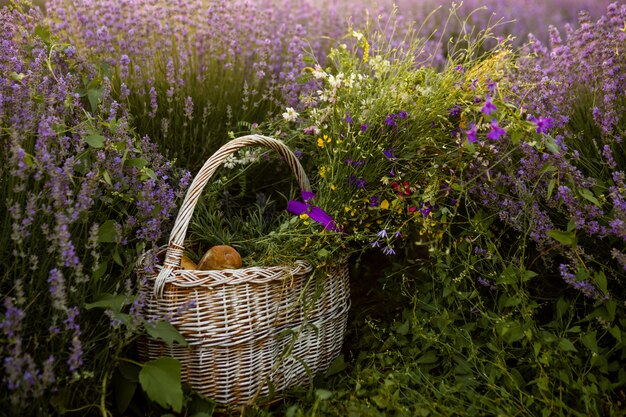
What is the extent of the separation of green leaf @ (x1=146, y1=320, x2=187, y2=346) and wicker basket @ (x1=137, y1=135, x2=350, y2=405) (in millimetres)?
38

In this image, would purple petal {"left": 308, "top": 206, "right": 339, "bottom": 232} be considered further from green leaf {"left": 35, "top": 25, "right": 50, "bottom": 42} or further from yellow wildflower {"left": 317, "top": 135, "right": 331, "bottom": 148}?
green leaf {"left": 35, "top": 25, "right": 50, "bottom": 42}

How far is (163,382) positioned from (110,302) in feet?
0.76

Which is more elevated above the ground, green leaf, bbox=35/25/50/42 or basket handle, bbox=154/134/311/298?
green leaf, bbox=35/25/50/42

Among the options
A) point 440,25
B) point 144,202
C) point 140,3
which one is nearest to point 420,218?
point 144,202

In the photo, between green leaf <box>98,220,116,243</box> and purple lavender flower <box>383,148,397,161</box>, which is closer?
green leaf <box>98,220,116,243</box>

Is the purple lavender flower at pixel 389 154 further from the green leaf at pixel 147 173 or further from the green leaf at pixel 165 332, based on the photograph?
the green leaf at pixel 165 332

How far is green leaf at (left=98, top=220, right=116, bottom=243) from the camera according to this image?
1.55 metres

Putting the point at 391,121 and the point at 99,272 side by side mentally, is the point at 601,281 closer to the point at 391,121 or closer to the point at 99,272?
the point at 391,121

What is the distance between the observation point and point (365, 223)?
6.10 ft

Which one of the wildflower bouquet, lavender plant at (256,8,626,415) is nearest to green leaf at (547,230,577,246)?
lavender plant at (256,8,626,415)

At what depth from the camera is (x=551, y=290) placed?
1903 mm

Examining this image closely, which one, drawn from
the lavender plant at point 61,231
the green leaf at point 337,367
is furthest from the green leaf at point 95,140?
the green leaf at point 337,367

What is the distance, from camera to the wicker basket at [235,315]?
155 cm

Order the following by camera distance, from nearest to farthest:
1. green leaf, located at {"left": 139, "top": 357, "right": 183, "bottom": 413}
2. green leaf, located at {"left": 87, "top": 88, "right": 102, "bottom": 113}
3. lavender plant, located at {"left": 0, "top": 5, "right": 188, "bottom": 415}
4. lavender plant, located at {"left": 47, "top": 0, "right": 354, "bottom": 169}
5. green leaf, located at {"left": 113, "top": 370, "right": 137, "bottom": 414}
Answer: lavender plant, located at {"left": 0, "top": 5, "right": 188, "bottom": 415} → green leaf, located at {"left": 139, "top": 357, "right": 183, "bottom": 413} → green leaf, located at {"left": 113, "top": 370, "right": 137, "bottom": 414} → green leaf, located at {"left": 87, "top": 88, "right": 102, "bottom": 113} → lavender plant, located at {"left": 47, "top": 0, "right": 354, "bottom": 169}
